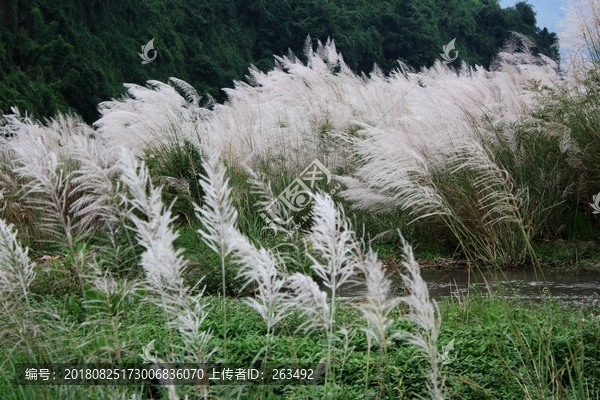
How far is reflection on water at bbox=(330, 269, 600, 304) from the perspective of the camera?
15.7 feet

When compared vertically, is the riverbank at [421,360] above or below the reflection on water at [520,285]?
above

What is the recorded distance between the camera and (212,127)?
28.6 feet

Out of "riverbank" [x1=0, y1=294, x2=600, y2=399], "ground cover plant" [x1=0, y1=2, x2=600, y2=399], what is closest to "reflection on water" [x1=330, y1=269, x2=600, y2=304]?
"ground cover plant" [x1=0, y1=2, x2=600, y2=399]

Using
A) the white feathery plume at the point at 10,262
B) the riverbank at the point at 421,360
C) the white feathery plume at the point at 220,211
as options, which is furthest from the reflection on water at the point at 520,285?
the white feathery plume at the point at 220,211

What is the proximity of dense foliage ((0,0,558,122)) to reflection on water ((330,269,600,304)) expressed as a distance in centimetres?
1254

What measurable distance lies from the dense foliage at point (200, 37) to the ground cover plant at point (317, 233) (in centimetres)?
1000

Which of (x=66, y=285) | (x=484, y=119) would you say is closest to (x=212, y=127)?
(x=484, y=119)

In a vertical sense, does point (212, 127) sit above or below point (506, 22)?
below

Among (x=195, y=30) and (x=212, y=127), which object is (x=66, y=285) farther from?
(x=195, y=30)

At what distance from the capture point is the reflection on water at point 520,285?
478 centimetres

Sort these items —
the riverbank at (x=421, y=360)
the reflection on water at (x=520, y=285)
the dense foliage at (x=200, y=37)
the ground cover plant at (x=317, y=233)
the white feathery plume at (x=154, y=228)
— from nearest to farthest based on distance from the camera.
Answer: the white feathery plume at (x=154, y=228), the ground cover plant at (x=317, y=233), the riverbank at (x=421, y=360), the reflection on water at (x=520, y=285), the dense foliage at (x=200, y=37)

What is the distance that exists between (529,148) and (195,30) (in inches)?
972

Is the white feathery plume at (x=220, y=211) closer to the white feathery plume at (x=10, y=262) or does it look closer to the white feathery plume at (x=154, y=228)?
the white feathery plume at (x=154, y=228)

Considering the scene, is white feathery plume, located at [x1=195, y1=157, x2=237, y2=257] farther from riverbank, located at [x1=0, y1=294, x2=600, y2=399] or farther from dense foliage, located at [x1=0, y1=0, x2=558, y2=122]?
dense foliage, located at [x1=0, y1=0, x2=558, y2=122]
